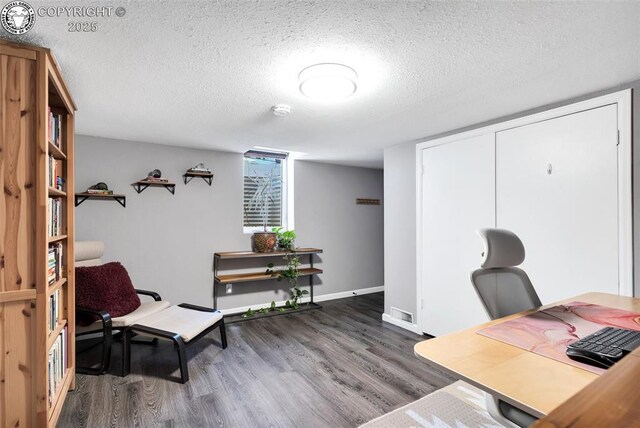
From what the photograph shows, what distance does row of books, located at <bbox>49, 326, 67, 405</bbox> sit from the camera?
177cm

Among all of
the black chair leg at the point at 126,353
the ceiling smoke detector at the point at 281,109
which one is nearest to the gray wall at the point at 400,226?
the ceiling smoke detector at the point at 281,109

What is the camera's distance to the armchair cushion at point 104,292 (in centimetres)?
264

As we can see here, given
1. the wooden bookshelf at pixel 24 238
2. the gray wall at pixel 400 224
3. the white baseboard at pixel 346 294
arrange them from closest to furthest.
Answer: the wooden bookshelf at pixel 24 238, the gray wall at pixel 400 224, the white baseboard at pixel 346 294

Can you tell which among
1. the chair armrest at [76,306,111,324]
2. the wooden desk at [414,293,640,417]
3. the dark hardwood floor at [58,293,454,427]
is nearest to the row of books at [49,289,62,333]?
the chair armrest at [76,306,111,324]

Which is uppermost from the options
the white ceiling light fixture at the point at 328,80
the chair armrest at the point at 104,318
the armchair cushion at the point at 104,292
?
the white ceiling light fixture at the point at 328,80

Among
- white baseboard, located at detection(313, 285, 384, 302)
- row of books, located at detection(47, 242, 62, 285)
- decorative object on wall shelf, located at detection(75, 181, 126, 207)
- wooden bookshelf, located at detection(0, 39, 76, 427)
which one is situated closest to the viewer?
wooden bookshelf, located at detection(0, 39, 76, 427)

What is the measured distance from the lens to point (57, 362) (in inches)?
75.7

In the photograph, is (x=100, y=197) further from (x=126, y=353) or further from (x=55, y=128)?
(x=126, y=353)

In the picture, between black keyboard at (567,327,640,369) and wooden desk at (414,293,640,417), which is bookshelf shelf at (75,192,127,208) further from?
black keyboard at (567,327,640,369)

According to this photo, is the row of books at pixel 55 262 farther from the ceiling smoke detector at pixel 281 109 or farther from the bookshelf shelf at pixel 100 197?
the ceiling smoke detector at pixel 281 109

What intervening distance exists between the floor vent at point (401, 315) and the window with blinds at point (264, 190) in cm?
200

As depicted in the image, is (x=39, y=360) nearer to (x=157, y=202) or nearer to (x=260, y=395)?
(x=260, y=395)

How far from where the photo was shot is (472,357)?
3.06 ft

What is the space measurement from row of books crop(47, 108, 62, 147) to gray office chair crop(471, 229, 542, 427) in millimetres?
2537
